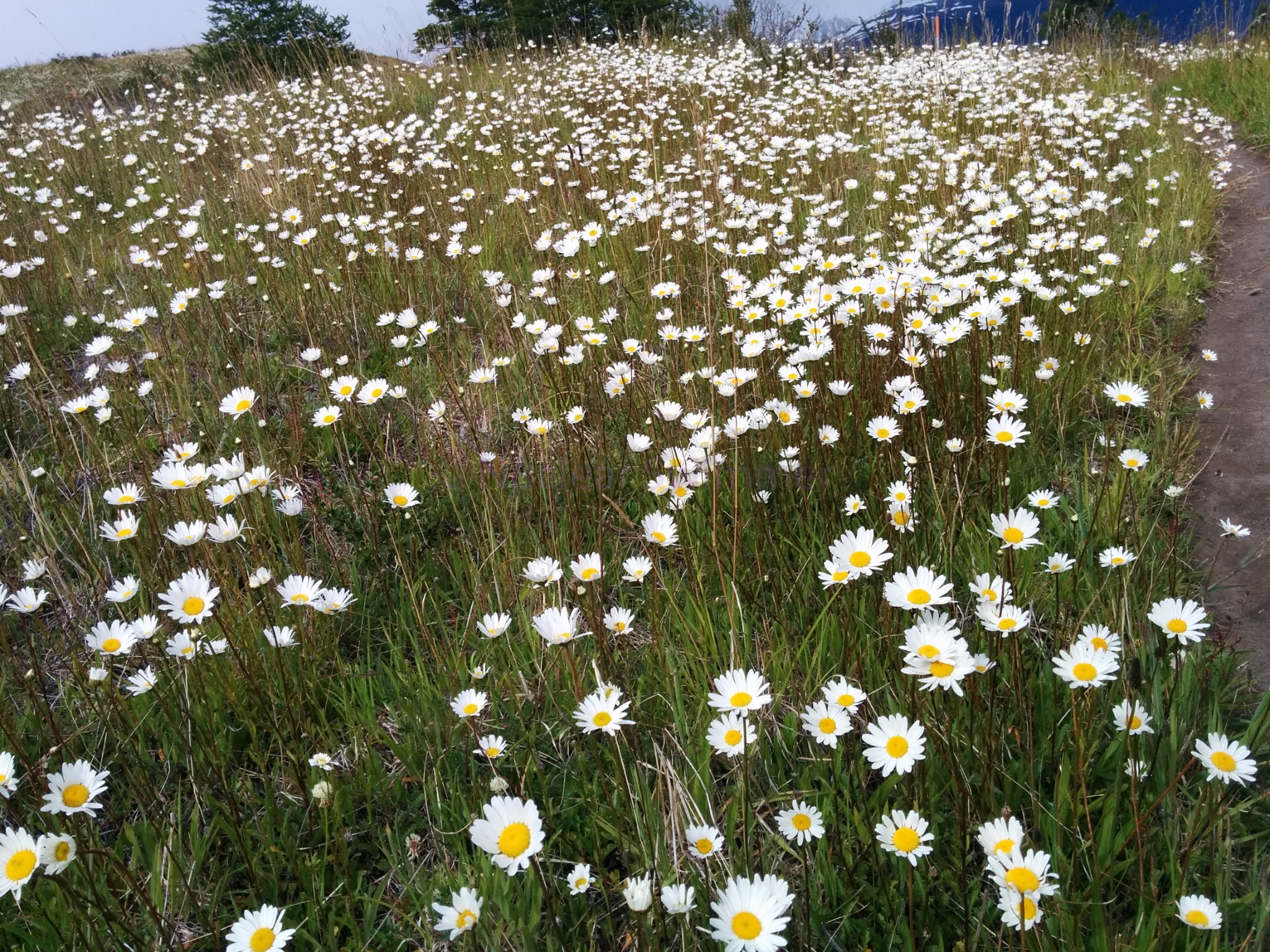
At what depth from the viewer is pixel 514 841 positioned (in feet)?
3.63

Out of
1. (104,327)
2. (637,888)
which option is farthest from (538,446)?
(104,327)

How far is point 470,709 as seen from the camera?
155 cm

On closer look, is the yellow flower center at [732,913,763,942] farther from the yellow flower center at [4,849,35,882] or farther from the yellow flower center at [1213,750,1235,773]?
the yellow flower center at [4,849,35,882]

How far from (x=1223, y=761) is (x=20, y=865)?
186 cm

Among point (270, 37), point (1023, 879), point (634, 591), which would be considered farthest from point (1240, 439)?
point (270, 37)

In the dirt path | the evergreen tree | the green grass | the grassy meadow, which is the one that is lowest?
the dirt path

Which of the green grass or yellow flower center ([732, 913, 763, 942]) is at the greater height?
the green grass

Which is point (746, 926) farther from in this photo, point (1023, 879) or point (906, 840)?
point (1023, 879)

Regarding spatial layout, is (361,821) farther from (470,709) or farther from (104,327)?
(104,327)

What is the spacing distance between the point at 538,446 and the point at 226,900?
1630 millimetres

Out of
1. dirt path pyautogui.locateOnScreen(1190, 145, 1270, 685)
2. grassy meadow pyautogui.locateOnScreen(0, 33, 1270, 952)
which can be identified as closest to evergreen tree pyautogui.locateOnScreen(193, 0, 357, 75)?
grassy meadow pyautogui.locateOnScreen(0, 33, 1270, 952)

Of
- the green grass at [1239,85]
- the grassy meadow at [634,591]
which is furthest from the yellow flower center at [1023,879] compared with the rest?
the green grass at [1239,85]

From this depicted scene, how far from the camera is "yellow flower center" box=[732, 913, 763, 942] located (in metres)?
1.00

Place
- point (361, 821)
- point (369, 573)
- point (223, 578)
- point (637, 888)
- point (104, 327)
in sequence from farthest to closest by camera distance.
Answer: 1. point (104, 327)
2. point (369, 573)
3. point (223, 578)
4. point (361, 821)
5. point (637, 888)
